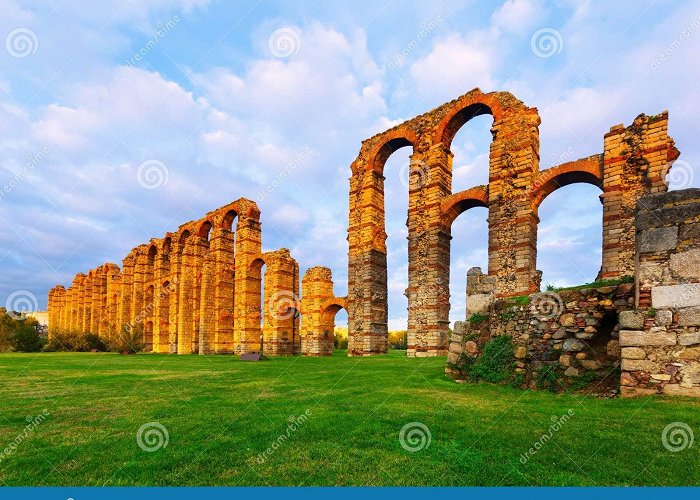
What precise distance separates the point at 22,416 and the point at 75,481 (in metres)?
3.65

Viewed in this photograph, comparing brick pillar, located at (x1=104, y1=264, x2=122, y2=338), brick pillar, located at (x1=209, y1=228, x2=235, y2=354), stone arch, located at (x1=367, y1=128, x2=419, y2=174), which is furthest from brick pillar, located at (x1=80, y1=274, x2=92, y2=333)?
stone arch, located at (x1=367, y1=128, x2=419, y2=174)

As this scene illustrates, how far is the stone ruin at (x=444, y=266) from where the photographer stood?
6.92 meters

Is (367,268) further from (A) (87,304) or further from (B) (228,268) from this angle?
(A) (87,304)

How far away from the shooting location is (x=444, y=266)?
747 inches

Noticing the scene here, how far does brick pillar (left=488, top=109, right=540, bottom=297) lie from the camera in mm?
16016

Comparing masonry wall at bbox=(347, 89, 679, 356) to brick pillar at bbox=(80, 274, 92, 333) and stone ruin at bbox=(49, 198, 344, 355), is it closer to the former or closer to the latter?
stone ruin at bbox=(49, 198, 344, 355)

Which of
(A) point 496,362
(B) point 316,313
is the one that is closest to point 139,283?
(B) point 316,313

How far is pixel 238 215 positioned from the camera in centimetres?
2994

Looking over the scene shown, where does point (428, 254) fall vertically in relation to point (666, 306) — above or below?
above

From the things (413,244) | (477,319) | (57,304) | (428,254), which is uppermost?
(413,244)

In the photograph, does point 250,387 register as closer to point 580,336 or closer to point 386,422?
point 386,422

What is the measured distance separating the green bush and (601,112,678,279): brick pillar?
8700 mm

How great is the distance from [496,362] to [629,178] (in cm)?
1096

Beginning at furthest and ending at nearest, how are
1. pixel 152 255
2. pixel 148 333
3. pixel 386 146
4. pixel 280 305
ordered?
pixel 152 255, pixel 148 333, pixel 280 305, pixel 386 146
